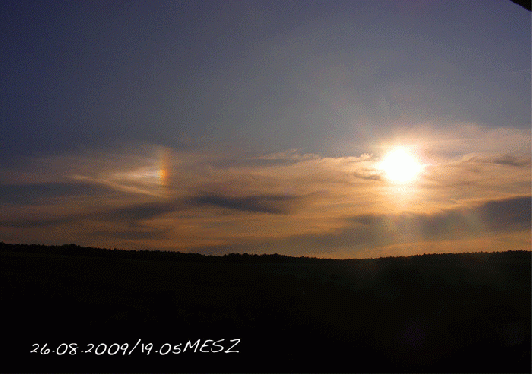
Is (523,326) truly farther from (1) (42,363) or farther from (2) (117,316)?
(1) (42,363)

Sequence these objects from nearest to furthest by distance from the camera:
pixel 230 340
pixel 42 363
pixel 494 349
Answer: pixel 42 363 → pixel 230 340 → pixel 494 349

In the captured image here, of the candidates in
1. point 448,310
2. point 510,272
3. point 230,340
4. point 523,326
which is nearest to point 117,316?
point 230,340

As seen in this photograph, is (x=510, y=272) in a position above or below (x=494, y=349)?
above

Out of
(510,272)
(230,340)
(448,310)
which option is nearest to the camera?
(230,340)

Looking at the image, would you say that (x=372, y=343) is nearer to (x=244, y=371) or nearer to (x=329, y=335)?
(x=329, y=335)

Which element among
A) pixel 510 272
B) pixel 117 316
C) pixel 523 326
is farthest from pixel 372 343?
pixel 510 272

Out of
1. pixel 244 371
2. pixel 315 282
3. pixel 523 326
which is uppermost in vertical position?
pixel 315 282

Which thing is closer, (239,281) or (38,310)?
(38,310)
